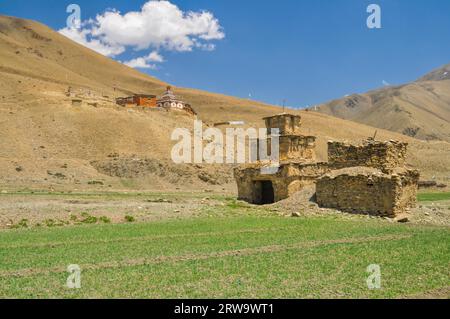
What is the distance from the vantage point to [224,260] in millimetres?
12836

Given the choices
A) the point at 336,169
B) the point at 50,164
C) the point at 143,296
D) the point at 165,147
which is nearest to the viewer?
the point at 143,296

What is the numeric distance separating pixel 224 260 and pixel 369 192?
15214 mm

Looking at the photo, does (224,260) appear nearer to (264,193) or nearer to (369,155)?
(369,155)

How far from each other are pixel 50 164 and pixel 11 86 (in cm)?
4243

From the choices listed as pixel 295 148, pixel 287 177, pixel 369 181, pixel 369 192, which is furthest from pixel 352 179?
pixel 295 148

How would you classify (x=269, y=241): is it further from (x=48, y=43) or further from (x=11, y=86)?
(x=48, y=43)

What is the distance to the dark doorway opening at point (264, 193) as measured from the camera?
36.6 meters

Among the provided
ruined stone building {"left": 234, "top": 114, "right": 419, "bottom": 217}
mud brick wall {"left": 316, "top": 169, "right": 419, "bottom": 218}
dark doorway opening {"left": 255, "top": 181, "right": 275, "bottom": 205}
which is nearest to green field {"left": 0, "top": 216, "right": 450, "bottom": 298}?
mud brick wall {"left": 316, "top": 169, "right": 419, "bottom": 218}

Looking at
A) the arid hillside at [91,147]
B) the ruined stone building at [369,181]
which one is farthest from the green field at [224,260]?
the arid hillside at [91,147]

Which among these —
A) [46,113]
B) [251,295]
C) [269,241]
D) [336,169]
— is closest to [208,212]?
[336,169]

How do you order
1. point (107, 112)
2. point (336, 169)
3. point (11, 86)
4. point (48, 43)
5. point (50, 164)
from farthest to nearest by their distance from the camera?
point (48, 43) → point (11, 86) → point (107, 112) → point (50, 164) → point (336, 169)

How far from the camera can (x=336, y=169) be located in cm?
2931

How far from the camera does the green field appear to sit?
965cm

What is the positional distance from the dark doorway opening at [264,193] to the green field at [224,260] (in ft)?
51.6
